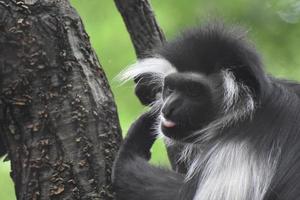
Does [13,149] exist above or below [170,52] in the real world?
below

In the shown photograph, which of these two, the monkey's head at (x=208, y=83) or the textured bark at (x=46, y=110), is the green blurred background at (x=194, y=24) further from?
the textured bark at (x=46, y=110)

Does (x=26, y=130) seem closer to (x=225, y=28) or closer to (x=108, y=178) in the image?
(x=108, y=178)

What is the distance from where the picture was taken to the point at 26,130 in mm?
2148

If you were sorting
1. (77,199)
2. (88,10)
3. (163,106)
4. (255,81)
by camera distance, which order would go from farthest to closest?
1. (88,10)
2. (163,106)
3. (255,81)
4. (77,199)

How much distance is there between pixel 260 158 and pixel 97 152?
58 centimetres

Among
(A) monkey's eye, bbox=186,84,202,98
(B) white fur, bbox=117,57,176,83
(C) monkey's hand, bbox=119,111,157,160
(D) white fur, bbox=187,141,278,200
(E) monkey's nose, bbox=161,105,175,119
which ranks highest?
(B) white fur, bbox=117,57,176,83

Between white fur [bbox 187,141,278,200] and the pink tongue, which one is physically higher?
the pink tongue

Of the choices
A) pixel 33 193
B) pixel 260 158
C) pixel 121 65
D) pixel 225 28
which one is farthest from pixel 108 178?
pixel 121 65

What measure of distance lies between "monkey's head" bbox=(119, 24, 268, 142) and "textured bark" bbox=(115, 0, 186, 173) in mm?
309

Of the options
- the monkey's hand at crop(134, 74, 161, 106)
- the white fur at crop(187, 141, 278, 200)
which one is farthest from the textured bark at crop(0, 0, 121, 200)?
the monkey's hand at crop(134, 74, 161, 106)

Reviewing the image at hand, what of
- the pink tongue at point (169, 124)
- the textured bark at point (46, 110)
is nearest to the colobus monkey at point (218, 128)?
the pink tongue at point (169, 124)

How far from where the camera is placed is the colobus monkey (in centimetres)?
216

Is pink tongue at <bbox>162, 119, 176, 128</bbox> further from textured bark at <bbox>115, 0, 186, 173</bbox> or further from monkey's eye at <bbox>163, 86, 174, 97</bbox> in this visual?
textured bark at <bbox>115, 0, 186, 173</bbox>

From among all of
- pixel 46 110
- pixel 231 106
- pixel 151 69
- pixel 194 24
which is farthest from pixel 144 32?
pixel 46 110
